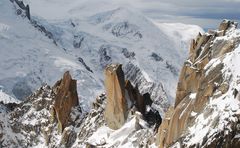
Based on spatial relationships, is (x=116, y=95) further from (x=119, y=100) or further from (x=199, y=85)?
(x=199, y=85)

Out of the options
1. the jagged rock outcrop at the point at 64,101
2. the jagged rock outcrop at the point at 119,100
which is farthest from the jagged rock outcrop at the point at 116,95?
the jagged rock outcrop at the point at 64,101

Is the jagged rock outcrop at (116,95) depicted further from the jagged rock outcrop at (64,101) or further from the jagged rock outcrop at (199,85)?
the jagged rock outcrop at (199,85)

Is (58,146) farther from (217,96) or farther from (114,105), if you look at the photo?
(217,96)

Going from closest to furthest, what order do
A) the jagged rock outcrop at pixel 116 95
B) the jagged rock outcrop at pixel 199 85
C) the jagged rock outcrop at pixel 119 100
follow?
the jagged rock outcrop at pixel 199 85
the jagged rock outcrop at pixel 116 95
the jagged rock outcrop at pixel 119 100

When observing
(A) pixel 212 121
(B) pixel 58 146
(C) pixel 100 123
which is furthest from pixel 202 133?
(B) pixel 58 146

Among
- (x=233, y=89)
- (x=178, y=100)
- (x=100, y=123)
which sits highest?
(x=233, y=89)

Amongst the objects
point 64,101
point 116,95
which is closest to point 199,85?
point 116,95

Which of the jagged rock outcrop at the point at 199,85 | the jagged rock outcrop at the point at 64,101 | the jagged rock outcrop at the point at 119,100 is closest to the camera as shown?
the jagged rock outcrop at the point at 199,85
